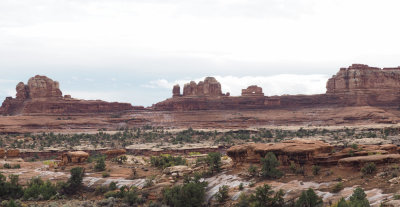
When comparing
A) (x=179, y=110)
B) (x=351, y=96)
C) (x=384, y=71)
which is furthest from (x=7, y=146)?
(x=384, y=71)

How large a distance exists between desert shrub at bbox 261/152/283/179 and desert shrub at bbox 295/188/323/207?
473cm

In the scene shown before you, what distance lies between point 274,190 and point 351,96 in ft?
257

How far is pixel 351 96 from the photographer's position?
299 ft

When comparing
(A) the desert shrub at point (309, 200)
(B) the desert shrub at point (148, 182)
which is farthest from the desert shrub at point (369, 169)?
(B) the desert shrub at point (148, 182)

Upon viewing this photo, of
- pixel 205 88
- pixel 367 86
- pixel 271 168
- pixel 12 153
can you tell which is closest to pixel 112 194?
pixel 271 168

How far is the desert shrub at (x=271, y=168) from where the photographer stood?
21.9 meters

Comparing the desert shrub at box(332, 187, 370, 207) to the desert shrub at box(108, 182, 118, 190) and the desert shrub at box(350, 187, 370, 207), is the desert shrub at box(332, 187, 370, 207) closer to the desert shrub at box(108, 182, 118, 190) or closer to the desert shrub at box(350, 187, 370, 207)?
the desert shrub at box(350, 187, 370, 207)

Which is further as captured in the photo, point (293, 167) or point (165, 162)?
point (165, 162)

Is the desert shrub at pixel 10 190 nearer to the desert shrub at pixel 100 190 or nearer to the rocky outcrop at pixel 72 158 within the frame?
the desert shrub at pixel 100 190

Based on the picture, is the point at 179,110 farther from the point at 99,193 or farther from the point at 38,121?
the point at 99,193

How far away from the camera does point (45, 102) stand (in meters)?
91.2

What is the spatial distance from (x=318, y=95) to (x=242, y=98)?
18.6 m

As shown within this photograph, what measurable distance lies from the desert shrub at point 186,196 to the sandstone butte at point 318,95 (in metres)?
75.1

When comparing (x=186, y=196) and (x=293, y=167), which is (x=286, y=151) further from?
(x=186, y=196)
